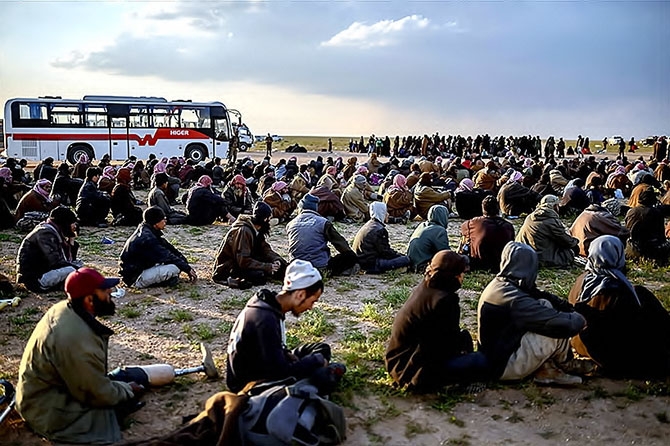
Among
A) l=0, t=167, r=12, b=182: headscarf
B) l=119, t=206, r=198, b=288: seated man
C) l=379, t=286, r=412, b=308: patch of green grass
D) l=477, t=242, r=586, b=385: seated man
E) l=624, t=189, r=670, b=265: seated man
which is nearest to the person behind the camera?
l=477, t=242, r=586, b=385: seated man

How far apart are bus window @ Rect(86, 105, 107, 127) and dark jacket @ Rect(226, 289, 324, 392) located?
25.6 metres

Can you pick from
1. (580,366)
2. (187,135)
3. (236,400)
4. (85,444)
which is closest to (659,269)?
(580,366)

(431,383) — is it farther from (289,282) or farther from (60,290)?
(60,290)

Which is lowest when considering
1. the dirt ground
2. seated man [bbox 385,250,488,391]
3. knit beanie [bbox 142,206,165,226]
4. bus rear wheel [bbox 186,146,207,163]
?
the dirt ground

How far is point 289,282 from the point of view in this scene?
4395 millimetres

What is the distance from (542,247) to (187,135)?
22128 mm

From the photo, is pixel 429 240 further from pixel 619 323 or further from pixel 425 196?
pixel 425 196

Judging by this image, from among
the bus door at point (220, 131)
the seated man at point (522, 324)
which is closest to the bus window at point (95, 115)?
the bus door at point (220, 131)

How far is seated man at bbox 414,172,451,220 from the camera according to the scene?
1380 cm

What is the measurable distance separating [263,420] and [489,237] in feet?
18.8

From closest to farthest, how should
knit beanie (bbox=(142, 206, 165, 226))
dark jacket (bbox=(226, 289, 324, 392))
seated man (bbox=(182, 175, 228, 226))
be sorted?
1. dark jacket (bbox=(226, 289, 324, 392))
2. knit beanie (bbox=(142, 206, 165, 226))
3. seated man (bbox=(182, 175, 228, 226))

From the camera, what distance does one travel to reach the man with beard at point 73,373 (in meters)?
3.95

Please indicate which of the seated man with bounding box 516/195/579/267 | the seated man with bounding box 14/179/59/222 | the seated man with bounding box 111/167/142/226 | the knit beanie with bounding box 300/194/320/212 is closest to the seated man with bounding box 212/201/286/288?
the knit beanie with bounding box 300/194/320/212

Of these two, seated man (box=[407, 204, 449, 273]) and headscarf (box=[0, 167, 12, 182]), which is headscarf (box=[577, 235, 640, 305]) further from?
headscarf (box=[0, 167, 12, 182])
